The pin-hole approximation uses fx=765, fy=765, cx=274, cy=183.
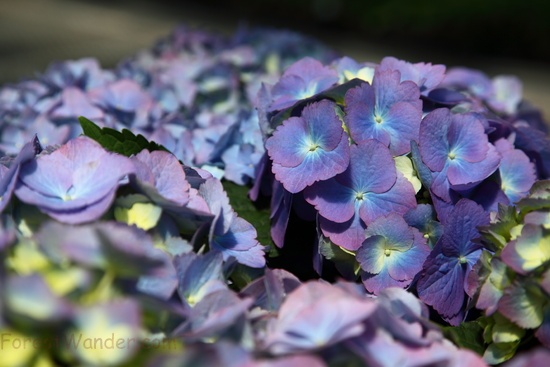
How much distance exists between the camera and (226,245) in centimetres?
95

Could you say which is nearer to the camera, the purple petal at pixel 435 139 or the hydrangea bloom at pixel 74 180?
the hydrangea bloom at pixel 74 180

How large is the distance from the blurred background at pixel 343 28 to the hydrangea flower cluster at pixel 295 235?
3.22m

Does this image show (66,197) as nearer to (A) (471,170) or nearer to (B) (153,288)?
(B) (153,288)

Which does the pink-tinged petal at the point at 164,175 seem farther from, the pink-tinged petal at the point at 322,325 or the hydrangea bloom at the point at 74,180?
the pink-tinged petal at the point at 322,325

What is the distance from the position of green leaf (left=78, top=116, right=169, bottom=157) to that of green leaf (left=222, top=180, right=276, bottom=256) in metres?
0.21

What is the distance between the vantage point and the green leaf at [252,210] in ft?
3.85

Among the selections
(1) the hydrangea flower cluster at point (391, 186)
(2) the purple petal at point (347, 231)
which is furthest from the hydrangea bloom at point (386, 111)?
(2) the purple petal at point (347, 231)

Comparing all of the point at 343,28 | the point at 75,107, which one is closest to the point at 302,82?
the point at 75,107

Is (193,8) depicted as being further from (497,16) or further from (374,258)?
(374,258)

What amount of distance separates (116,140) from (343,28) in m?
5.22

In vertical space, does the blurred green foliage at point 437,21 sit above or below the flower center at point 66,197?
below

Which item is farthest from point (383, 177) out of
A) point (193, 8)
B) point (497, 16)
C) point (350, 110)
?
point (193, 8)

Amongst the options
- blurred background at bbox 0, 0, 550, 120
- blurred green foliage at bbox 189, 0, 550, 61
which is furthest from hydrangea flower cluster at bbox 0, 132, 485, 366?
blurred green foliage at bbox 189, 0, 550, 61

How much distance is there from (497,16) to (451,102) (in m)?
4.52
